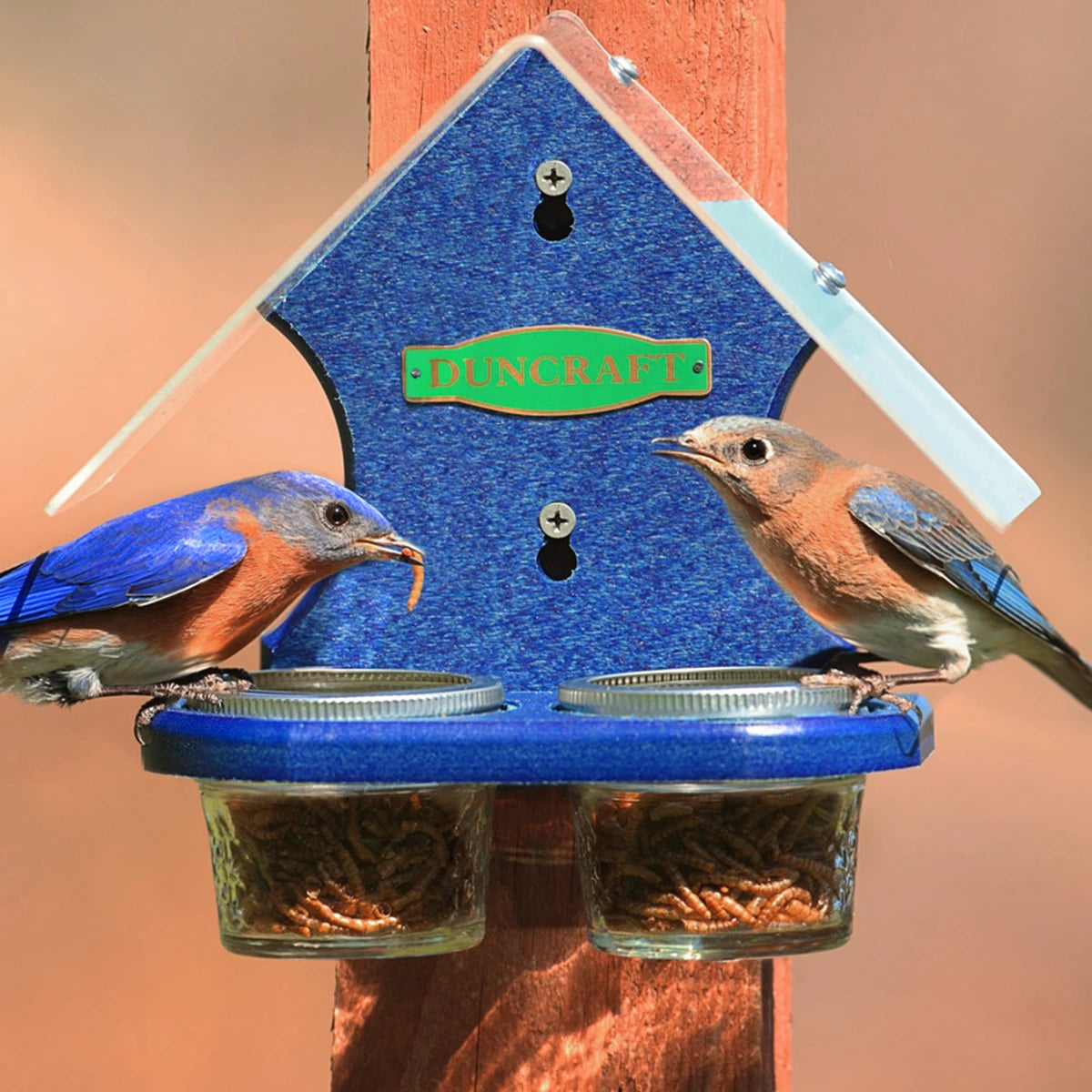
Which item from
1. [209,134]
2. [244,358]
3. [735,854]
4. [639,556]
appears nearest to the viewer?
[735,854]

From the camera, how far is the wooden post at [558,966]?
4258 millimetres

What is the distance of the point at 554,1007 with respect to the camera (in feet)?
14.0

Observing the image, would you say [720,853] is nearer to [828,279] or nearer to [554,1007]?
[554,1007]

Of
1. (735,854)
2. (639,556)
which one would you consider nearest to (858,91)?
(639,556)

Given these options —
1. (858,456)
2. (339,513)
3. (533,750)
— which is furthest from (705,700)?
(858,456)

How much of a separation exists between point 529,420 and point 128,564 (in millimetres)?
905

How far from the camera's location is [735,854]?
3.65 metres

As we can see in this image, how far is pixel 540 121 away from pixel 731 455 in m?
0.89

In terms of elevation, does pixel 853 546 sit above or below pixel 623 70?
below

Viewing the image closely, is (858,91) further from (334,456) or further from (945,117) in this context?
(334,456)

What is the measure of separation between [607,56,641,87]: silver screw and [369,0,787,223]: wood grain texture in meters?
0.17

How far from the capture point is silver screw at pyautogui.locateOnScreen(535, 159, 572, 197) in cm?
429

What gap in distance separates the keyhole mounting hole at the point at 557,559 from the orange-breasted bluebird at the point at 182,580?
1.17 feet

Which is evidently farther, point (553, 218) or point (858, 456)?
point (858, 456)
